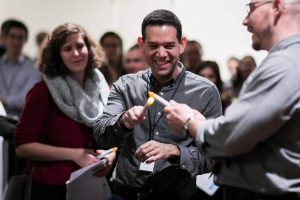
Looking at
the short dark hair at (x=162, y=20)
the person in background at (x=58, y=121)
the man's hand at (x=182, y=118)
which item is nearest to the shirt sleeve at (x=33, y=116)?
the person in background at (x=58, y=121)

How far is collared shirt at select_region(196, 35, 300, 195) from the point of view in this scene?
1611mm

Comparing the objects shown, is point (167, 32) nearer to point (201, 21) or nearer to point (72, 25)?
point (72, 25)

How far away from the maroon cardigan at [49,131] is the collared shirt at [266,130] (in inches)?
46.5

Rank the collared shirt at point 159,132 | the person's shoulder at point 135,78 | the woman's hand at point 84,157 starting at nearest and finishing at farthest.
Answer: the collared shirt at point 159,132
the person's shoulder at point 135,78
the woman's hand at point 84,157

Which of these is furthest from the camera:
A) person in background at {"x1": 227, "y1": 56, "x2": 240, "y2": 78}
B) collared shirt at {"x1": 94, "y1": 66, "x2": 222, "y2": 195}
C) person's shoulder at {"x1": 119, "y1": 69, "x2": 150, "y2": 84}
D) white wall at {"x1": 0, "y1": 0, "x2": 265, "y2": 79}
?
person in background at {"x1": 227, "y1": 56, "x2": 240, "y2": 78}

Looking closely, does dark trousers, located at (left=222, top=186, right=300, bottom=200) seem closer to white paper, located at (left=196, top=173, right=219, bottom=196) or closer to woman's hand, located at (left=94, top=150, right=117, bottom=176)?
woman's hand, located at (left=94, top=150, right=117, bottom=176)

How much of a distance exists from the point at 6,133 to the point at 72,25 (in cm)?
73

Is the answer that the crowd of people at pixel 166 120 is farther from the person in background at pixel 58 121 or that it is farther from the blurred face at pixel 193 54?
the blurred face at pixel 193 54

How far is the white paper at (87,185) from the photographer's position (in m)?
2.40

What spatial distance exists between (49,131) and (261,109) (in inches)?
57.5

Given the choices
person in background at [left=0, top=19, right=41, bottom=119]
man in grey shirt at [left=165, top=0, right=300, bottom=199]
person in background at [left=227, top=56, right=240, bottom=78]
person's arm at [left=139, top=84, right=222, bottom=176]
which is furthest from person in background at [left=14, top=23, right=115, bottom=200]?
person in background at [left=227, top=56, right=240, bottom=78]

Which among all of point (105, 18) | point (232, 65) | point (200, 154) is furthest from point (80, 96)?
point (105, 18)

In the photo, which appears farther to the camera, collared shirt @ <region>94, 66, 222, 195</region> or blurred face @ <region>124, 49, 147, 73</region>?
blurred face @ <region>124, 49, 147, 73</region>

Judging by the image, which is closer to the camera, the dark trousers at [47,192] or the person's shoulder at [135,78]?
the person's shoulder at [135,78]
